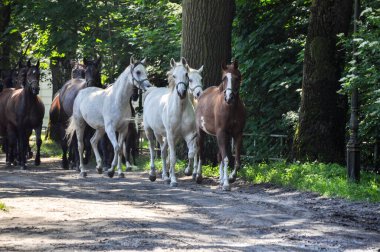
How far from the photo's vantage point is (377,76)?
51.8ft

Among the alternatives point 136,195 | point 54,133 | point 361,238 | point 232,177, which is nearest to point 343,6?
point 232,177

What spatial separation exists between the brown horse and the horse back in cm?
619

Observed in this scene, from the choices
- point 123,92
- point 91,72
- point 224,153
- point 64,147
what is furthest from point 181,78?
point 64,147

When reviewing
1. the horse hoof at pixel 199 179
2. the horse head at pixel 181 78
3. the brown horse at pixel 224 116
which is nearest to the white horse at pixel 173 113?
the horse head at pixel 181 78

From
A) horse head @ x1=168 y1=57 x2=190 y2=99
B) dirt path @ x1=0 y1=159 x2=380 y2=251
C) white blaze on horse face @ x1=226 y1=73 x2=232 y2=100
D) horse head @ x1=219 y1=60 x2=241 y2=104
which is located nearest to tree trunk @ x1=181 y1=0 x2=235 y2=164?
horse head @ x1=168 y1=57 x2=190 y2=99

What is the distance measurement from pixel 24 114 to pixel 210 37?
6.38 m

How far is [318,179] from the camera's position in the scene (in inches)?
707

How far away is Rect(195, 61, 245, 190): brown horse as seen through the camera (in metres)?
18.1

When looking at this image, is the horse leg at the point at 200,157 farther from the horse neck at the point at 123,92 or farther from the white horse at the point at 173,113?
the horse neck at the point at 123,92

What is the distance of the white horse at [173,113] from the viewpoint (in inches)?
744

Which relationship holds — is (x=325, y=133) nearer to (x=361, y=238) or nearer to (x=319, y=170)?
(x=319, y=170)

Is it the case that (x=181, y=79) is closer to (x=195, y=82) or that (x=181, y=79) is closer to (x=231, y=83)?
(x=231, y=83)

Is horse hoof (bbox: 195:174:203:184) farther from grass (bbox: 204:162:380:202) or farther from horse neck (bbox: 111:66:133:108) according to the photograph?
horse neck (bbox: 111:66:133:108)

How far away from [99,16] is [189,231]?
21591 mm
